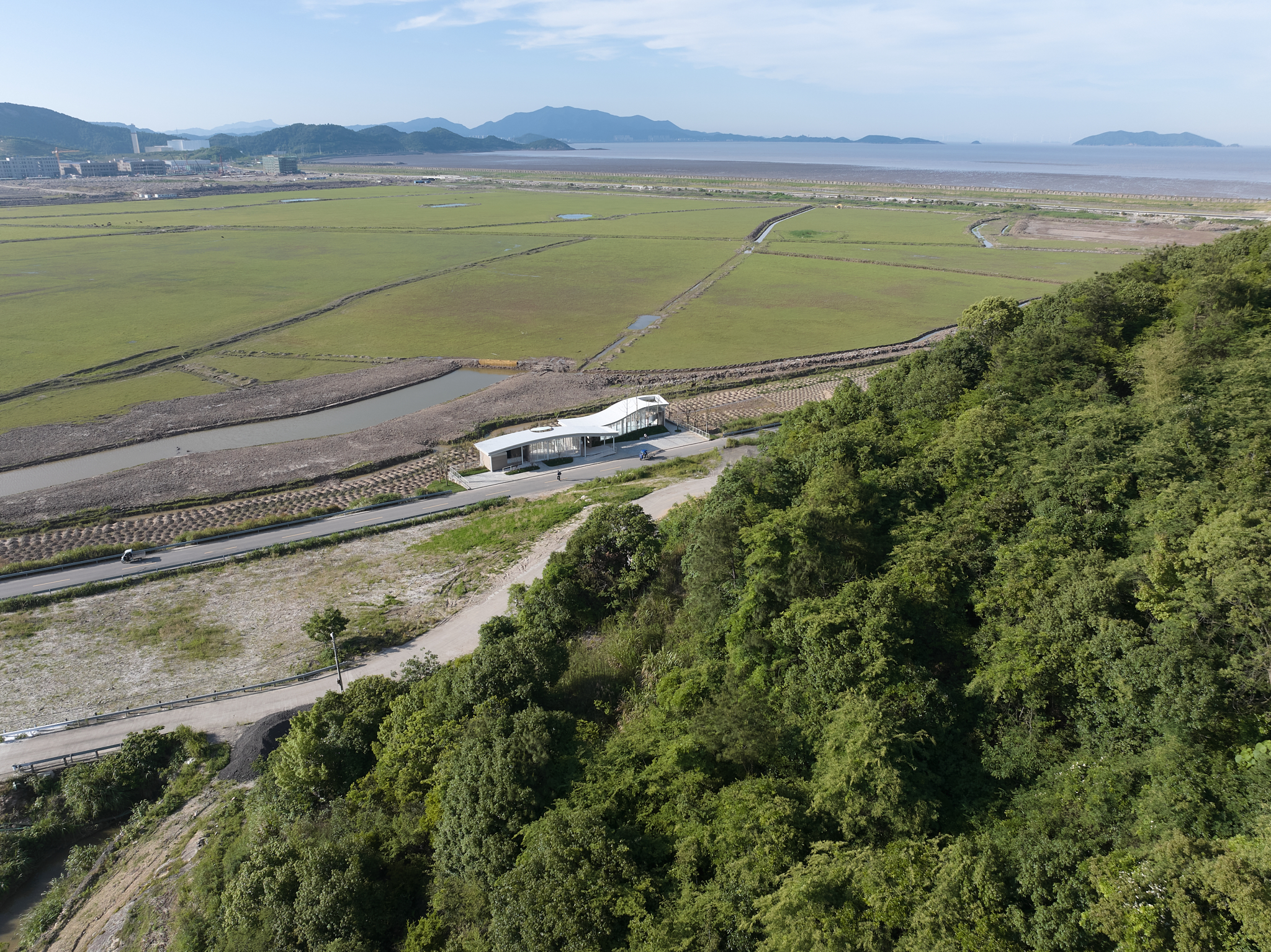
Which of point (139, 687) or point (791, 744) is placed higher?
point (791, 744)

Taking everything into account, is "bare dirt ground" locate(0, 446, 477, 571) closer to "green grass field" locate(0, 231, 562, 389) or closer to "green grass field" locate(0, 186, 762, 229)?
"green grass field" locate(0, 231, 562, 389)

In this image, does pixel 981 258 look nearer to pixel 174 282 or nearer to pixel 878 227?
pixel 878 227

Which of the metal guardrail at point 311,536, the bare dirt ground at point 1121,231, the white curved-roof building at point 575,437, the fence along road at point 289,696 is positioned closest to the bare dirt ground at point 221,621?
the fence along road at point 289,696

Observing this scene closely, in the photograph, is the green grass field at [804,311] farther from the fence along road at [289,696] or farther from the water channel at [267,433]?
the fence along road at [289,696]

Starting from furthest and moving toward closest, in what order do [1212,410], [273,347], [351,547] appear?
[273,347]
[351,547]
[1212,410]

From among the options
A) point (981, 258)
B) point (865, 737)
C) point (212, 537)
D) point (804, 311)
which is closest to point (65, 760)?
point (212, 537)

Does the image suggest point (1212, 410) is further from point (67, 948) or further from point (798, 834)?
point (67, 948)

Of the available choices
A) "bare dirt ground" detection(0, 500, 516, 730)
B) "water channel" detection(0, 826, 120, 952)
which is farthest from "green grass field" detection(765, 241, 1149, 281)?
"water channel" detection(0, 826, 120, 952)

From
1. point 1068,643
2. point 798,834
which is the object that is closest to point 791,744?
point 798,834
